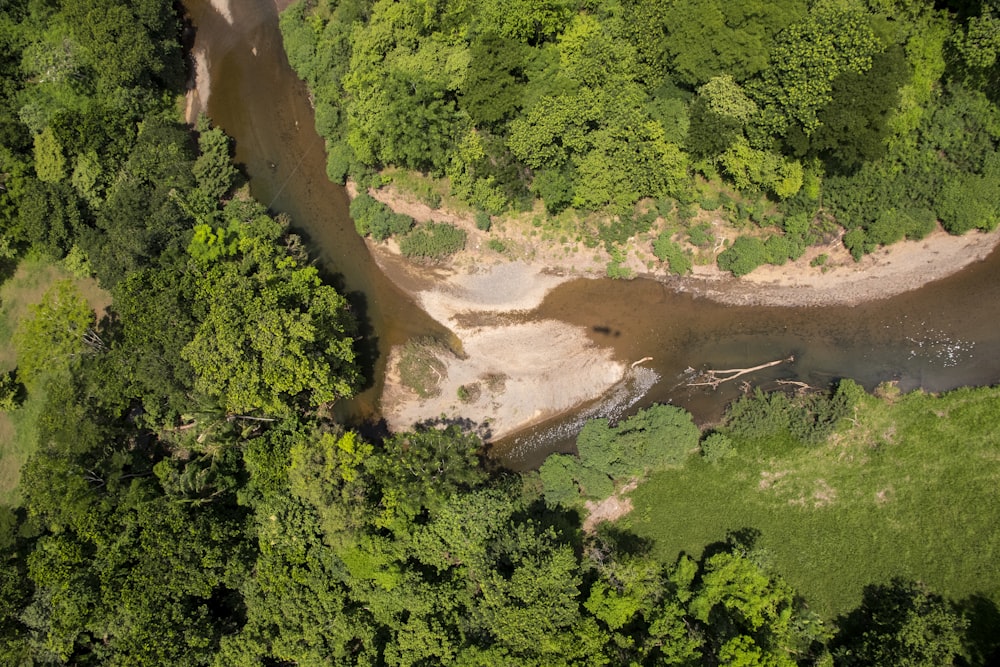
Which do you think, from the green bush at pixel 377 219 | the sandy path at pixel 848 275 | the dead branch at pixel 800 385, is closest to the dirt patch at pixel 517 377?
the sandy path at pixel 848 275

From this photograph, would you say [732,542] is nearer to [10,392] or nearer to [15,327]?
[10,392]

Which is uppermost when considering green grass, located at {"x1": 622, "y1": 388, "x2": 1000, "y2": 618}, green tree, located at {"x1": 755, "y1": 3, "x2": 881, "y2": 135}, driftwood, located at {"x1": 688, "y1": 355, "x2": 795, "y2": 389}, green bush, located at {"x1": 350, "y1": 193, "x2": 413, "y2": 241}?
green bush, located at {"x1": 350, "y1": 193, "x2": 413, "y2": 241}

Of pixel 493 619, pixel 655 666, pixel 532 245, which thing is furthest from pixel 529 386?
pixel 655 666

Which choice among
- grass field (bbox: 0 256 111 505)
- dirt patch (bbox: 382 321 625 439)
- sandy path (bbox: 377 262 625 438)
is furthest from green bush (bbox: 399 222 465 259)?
grass field (bbox: 0 256 111 505)

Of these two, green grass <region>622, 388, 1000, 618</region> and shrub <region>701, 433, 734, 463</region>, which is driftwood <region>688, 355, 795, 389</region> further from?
green grass <region>622, 388, 1000, 618</region>

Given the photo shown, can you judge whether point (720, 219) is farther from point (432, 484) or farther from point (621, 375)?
point (432, 484)

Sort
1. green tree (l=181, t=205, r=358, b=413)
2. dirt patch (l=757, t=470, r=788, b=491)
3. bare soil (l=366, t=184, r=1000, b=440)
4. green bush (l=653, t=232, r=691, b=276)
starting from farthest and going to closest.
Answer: bare soil (l=366, t=184, r=1000, b=440), green bush (l=653, t=232, r=691, b=276), dirt patch (l=757, t=470, r=788, b=491), green tree (l=181, t=205, r=358, b=413)
